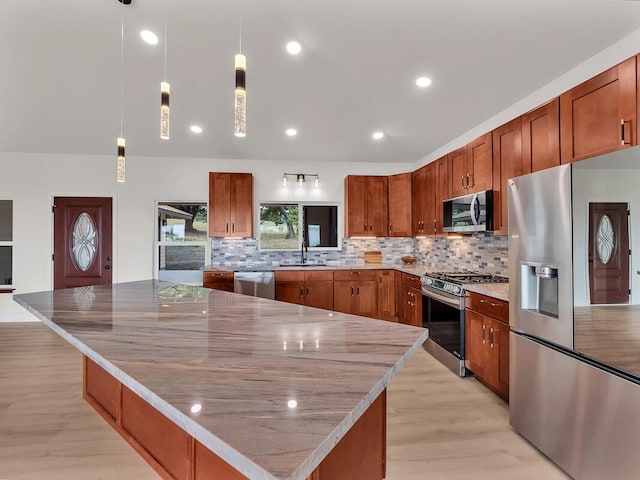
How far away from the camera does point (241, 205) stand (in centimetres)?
492

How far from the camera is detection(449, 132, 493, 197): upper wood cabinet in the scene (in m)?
3.21

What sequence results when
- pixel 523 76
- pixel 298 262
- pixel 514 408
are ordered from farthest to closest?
pixel 298 262
pixel 523 76
pixel 514 408

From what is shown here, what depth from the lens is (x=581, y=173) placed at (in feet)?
5.62

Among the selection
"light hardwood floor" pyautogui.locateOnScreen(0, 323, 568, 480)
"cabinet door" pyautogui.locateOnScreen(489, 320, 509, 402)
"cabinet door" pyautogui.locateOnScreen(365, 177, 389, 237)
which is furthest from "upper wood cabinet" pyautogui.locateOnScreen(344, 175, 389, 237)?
"cabinet door" pyautogui.locateOnScreen(489, 320, 509, 402)

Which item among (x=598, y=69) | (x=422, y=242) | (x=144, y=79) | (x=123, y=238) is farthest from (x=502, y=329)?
(x=123, y=238)

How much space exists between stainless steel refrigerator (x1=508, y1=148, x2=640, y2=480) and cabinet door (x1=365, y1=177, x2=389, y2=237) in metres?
2.89

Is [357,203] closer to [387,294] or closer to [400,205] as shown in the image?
[400,205]

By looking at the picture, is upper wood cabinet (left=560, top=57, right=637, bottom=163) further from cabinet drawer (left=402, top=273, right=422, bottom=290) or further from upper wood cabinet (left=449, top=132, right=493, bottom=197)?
cabinet drawer (left=402, top=273, right=422, bottom=290)

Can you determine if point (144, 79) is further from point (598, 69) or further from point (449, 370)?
point (449, 370)

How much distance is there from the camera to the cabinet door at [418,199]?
181 inches

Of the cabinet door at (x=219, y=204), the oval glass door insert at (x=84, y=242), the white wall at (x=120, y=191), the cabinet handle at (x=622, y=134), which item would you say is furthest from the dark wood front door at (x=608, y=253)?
the oval glass door insert at (x=84, y=242)

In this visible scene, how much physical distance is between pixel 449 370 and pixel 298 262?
9.15 feet

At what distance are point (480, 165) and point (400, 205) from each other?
5.83ft

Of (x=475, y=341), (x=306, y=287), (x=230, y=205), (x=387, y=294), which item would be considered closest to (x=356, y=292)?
(x=387, y=294)
